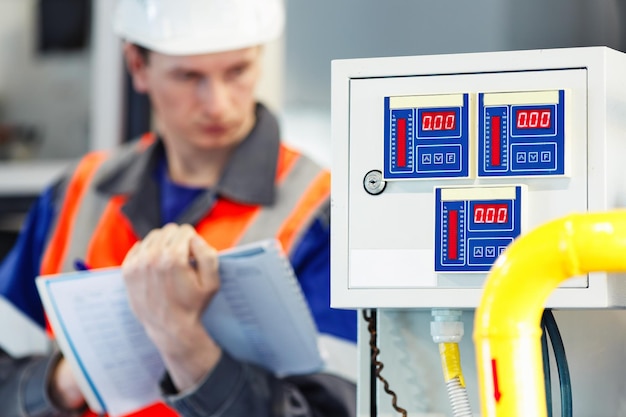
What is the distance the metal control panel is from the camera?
848 millimetres

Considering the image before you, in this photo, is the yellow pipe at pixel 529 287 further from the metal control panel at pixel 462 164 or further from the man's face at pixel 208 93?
the man's face at pixel 208 93

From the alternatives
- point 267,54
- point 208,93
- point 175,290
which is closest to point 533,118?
point 175,290

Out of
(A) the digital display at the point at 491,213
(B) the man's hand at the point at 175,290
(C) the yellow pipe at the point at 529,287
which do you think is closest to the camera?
(C) the yellow pipe at the point at 529,287

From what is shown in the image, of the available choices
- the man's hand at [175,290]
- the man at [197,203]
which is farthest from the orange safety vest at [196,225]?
the man's hand at [175,290]

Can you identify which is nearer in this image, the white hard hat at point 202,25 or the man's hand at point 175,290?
the man's hand at point 175,290

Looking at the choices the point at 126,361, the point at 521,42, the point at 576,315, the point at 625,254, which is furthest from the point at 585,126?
the point at 521,42

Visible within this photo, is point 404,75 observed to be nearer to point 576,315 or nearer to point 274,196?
point 576,315

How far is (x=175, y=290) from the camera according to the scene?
137cm

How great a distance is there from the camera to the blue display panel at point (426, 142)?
86cm

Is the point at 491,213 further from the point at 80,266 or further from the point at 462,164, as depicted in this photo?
the point at 80,266

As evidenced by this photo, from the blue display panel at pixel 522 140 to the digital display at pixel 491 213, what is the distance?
0.02 metres

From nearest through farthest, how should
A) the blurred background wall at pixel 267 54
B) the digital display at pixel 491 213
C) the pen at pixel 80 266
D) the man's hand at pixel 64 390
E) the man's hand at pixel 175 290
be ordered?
the digital display at pixel 491 213 → the man's hand at pixel 175 290 → the man's hand at pixel 64 390 → the pen at pixel 80 266 → the blurred background wall at pixel 267 54

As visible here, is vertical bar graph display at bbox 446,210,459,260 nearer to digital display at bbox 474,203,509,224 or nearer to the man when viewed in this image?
digital display at bbox 474,203,509,224

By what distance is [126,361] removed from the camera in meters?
1.50
